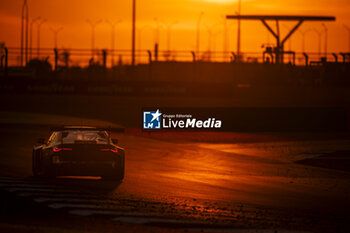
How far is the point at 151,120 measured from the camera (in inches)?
1449

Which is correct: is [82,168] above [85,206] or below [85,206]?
above

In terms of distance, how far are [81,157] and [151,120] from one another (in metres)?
20.9

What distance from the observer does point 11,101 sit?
46.6 m

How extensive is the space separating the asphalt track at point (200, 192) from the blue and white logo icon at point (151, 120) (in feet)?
30.0

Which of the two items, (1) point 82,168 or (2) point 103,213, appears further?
(1) point 82,168

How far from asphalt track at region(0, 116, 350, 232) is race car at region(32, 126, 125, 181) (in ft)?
1.02

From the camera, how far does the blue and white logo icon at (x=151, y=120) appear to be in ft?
120

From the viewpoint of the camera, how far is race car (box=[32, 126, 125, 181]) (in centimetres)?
1600

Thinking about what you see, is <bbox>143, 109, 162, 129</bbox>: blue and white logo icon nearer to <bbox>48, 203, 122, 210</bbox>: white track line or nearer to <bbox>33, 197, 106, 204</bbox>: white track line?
<bbox>33, 197, 106, 204</bbox>: white track line

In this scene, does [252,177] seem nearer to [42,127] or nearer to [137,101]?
[42,127]

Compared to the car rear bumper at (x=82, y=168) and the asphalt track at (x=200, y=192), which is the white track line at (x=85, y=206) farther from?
the car rear bumper at (x=82, y=168)

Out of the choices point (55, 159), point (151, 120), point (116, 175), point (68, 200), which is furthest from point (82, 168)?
point (151, 120)

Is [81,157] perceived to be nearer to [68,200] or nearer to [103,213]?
[68,200]

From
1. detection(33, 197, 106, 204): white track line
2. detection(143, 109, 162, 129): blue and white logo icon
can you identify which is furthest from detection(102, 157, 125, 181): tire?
detection(143, 109, 162, 129): blue and white logo icon
